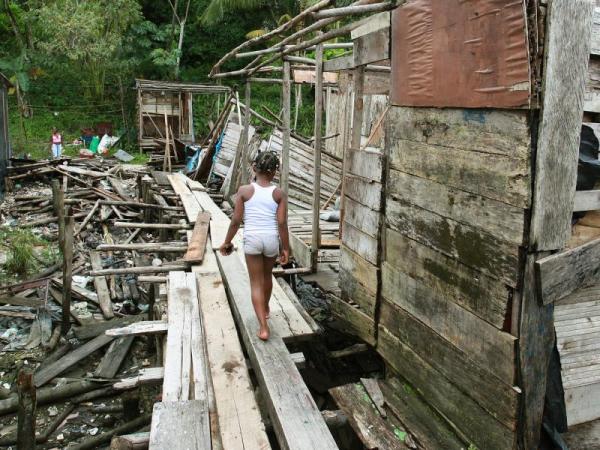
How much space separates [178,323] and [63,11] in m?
21.7

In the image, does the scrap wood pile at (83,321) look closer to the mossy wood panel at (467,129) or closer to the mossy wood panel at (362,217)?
the mossy wood panel at (362,217)

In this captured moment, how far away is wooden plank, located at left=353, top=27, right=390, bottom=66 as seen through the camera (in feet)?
12.7

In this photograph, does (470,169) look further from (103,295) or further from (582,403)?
(103,295)

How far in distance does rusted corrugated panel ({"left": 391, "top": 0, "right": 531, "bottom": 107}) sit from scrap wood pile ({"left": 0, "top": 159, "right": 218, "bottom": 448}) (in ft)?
8.73

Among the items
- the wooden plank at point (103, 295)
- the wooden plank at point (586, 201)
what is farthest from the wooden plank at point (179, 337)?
the wooden plank at point (103, 295)

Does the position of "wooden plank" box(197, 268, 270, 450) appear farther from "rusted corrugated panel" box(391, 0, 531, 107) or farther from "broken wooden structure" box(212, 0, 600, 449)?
"rusted corrugated panel" box(391, 0, 531, 107)

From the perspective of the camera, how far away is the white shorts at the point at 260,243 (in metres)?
3.91

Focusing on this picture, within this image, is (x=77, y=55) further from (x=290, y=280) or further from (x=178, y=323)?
(x=178, y=323)

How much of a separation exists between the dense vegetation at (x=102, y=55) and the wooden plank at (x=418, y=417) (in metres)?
17.6

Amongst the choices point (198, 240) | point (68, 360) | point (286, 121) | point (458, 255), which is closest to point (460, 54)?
point (458, 255)

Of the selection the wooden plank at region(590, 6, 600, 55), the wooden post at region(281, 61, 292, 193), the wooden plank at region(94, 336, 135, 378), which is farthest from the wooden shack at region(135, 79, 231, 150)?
the wooden plank at region(590, 6, 600, 55)

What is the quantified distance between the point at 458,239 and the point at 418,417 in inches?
51.7

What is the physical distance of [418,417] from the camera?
3490mm

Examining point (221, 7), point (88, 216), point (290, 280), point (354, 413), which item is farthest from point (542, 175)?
point (221, 7)
